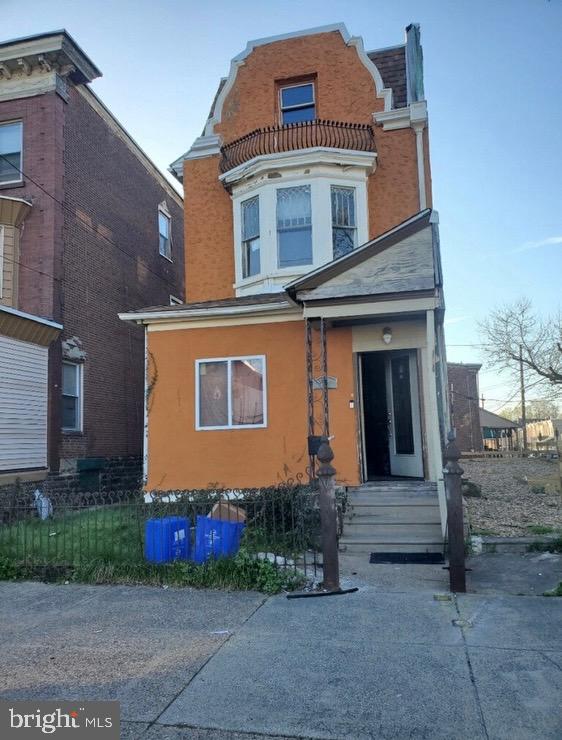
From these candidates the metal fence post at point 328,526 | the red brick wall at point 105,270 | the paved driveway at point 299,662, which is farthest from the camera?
the red brick wall at point 105,270

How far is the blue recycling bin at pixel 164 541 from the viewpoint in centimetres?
720

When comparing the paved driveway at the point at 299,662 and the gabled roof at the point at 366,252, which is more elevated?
the gabled roof at the point at 366,252

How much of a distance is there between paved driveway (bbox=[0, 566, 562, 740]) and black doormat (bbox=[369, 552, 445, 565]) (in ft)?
3.94

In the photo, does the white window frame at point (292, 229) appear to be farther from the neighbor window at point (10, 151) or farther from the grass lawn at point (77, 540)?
the neighbor window at point (10, 151)

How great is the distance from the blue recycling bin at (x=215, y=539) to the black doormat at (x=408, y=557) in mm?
1894

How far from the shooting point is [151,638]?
5203mm

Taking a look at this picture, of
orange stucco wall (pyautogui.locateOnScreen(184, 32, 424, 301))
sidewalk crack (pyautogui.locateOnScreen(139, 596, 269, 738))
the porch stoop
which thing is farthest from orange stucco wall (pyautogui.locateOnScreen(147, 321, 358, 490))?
sidewalk crack (pyautogui.locateOnScreen(139, 596, 269, 738))

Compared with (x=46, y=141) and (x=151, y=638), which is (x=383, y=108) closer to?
(x=46, y=141)

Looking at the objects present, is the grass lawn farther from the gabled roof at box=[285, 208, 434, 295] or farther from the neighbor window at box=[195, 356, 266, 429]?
the gabled roof at box=[285, 208, 434, 295]

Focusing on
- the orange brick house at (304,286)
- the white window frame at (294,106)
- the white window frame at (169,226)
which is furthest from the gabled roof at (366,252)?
the white window frame at (169,226)

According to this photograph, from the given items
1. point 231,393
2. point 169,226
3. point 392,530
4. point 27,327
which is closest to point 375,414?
point 231,393

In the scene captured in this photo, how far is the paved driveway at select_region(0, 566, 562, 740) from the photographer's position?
3.65m

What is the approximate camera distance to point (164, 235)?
68.0 ft

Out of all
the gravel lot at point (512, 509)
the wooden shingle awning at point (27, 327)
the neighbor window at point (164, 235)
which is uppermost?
the neighbor window at point (164, 235)
